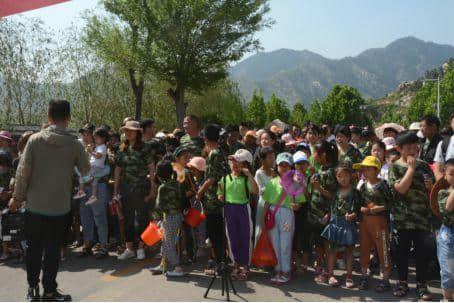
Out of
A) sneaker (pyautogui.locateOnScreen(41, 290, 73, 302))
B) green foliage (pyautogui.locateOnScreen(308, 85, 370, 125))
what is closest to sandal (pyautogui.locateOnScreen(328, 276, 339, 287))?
sneaker (pyautogui.locateOnScreen(41, 290, 73, 302))

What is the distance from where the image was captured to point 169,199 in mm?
5434

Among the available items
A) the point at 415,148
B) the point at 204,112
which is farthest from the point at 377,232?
the point at 204,112

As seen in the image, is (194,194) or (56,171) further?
(194,194)

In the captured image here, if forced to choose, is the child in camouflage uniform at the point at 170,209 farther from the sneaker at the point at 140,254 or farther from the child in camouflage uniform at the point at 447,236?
the child in camouflage uniform at the point at 447,236

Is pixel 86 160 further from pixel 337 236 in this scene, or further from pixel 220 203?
pixel 337 236

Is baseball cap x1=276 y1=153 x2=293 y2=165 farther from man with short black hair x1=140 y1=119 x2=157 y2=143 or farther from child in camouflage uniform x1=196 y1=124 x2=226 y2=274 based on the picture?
man with short black hair x1=140 y1=119 x2=157 y2=143

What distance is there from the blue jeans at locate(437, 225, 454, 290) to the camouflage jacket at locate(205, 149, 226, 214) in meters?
2.44

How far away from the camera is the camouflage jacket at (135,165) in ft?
19.8

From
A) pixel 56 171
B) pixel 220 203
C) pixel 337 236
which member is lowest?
pixel 337 236

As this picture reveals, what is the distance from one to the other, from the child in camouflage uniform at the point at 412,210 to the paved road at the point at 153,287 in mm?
230

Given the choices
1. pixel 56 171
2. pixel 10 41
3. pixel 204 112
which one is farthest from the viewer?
pixel 204 112

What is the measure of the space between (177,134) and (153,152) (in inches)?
81.0

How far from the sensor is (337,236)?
4938 millimetres

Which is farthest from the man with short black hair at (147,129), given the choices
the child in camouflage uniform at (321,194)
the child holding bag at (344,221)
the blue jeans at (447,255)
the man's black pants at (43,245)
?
the blue jeans at (447,255)
